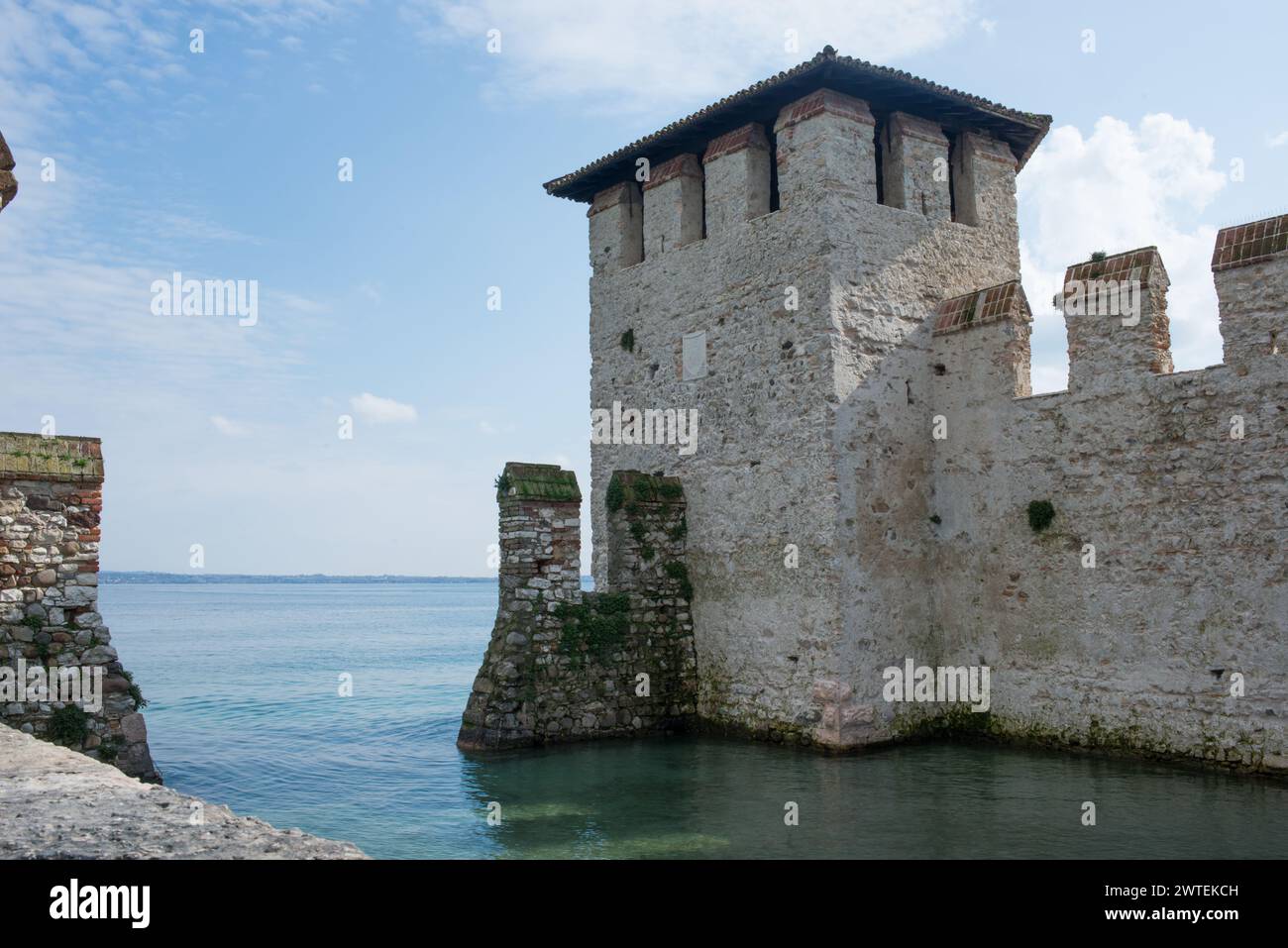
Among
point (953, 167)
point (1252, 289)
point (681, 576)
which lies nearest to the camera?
point (1252, 289)

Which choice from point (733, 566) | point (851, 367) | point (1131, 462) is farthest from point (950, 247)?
point (733, 566)

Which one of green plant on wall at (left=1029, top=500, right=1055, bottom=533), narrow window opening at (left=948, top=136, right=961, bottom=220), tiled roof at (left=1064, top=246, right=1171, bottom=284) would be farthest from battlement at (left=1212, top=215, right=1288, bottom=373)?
narrow window opening at (left=948, top=136, right=961, bottom=220)

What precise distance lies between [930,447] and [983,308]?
1.83 m

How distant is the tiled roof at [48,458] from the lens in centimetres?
990

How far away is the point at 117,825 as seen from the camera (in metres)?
5.28

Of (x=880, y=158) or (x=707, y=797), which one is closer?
(x=707, y=797)

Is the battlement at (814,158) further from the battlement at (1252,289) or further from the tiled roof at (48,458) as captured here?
the tiled roof at (48,458)

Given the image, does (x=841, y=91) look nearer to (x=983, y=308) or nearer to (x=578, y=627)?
(x=983, y=308)

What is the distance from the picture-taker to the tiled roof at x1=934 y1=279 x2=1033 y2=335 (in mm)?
12523

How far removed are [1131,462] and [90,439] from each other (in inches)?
428

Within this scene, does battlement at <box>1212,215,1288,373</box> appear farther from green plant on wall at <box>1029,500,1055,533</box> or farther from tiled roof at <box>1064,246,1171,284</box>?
green plant on wall at <box>1029,500,1055,533</box>

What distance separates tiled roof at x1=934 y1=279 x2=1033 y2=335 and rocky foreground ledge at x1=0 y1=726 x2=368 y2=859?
10078mm

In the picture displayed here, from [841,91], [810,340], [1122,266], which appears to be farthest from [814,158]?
[1122,266]

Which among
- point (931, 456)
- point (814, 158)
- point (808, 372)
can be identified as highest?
point (814, 158)
